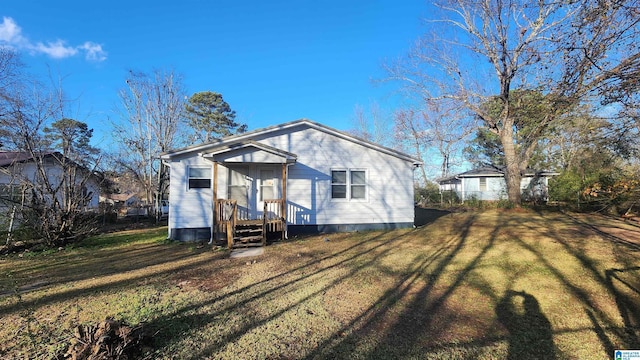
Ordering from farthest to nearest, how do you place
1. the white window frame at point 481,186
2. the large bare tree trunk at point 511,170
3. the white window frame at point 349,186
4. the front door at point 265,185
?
1. the white window frame at point 481,186
2. the large bare tree trunk at point 511,170
3. the white window frame at point 349,186
4. the front door at point 265,185

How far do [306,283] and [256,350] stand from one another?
2.19m

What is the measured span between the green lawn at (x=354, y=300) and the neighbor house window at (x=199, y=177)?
9.58ft

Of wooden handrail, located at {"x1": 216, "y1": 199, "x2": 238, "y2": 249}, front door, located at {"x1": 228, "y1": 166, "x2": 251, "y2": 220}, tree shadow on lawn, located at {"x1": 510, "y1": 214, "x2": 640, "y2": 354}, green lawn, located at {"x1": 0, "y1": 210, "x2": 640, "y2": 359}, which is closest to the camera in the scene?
green lawn, located at {"x1": 0, "y1": 210, "x2": 640, "y2": 359}

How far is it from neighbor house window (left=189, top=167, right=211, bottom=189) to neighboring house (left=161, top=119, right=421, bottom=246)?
31mm

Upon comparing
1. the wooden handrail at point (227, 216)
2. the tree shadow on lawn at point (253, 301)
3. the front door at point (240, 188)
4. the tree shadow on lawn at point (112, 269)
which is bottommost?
the tree shadow on lawn at point (112, 269)

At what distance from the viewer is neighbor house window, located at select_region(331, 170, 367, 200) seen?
36.2ft

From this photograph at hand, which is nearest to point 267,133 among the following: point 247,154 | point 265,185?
point 247,154

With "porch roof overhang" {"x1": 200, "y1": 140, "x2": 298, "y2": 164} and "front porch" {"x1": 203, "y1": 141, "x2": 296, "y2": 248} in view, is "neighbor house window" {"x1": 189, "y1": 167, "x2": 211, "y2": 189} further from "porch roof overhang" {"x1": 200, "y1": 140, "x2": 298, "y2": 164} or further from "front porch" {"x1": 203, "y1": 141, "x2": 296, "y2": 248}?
"porch roof overhang" {"x1": 200, "y1": 140, "x2": 298, "y2": 164}

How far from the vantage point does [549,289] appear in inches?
181

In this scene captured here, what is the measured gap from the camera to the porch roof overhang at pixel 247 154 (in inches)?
353

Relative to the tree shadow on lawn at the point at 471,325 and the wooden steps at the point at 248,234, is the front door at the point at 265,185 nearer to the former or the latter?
the wooden steps at the point at 248,234

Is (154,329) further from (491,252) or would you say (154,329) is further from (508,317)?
(491,252)

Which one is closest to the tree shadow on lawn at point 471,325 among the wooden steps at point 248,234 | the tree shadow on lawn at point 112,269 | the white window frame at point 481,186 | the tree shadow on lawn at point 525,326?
the tree shadow on lawn at point 525,326

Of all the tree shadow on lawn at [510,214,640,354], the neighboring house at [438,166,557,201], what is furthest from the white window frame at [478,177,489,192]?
the tree shadow on lawn at [510,214,640,354]
